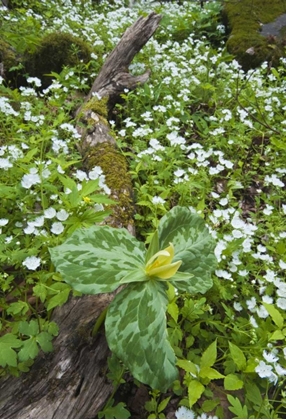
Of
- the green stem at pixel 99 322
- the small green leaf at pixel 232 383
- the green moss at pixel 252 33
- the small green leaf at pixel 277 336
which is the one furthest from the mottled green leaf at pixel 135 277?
the green moss at pixel 252 33

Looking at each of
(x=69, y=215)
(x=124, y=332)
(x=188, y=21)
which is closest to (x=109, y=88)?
(x=69, y=215)

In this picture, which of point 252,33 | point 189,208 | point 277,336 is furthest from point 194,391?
point 252,33

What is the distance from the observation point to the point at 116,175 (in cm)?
320

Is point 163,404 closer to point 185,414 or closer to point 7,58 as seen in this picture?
point 185,414

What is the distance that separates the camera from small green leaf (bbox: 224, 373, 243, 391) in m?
1.98

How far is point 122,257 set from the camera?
1.71m

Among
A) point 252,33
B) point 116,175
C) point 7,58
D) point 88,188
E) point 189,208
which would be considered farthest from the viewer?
point 252,33

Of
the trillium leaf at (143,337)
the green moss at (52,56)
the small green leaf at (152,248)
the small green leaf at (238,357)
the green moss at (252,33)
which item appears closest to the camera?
the trillium leaf at (143,337)

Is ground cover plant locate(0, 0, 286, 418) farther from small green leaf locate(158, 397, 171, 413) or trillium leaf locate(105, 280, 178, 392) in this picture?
trillium leaf locate(105, 280, 178, 392)

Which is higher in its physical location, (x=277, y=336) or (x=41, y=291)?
(x=41, y=291)

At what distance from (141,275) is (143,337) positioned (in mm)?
255

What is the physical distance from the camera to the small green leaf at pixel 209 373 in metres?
1.98

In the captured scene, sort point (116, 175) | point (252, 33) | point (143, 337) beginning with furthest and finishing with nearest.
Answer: point (252, 33), point (116, 175), point (143, 337)

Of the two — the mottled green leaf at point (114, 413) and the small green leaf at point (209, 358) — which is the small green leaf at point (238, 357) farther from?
the mottled green leaf at point (114, 413)
